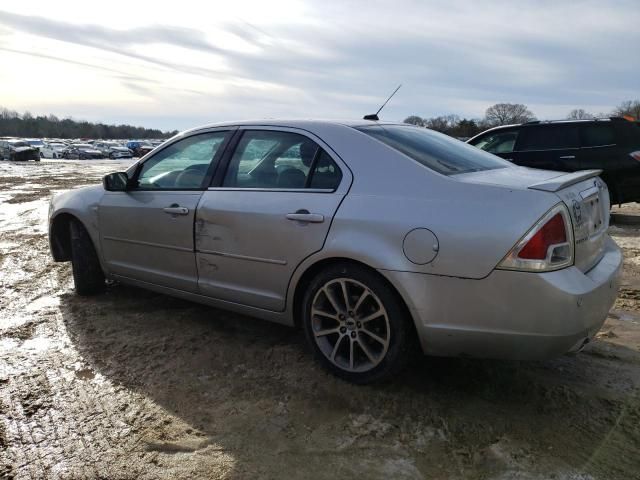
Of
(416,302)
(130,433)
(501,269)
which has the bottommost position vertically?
(130,433)

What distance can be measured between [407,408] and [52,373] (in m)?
2.17

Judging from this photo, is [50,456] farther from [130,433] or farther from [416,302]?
[416,302]

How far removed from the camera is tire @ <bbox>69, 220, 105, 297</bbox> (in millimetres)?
4672

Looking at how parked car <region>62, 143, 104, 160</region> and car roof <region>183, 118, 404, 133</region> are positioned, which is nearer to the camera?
car roof <region>183, 118, 404, 133</region>

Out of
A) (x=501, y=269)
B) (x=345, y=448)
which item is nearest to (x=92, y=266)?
(x=345, y=448)

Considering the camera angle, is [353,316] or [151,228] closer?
[353,316]

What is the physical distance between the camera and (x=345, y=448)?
2.49 m

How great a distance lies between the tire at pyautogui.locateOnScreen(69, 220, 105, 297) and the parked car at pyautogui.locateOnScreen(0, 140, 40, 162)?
3701cm

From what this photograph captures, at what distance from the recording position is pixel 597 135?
823 centimetres

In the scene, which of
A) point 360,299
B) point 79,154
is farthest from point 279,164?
point 79,154

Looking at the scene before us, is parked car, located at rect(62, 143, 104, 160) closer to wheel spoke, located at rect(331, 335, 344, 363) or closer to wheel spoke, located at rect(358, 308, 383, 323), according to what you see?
wheel spoke, located at rect(331, 335, 344, 363)

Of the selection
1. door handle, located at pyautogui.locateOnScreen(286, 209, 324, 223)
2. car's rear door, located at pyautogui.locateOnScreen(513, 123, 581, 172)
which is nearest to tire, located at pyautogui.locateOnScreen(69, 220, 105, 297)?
door handle, located at pyautogui.locateOnScreen(286, 209, 324, 223)

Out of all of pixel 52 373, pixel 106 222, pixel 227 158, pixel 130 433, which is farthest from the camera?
pixel 106 222

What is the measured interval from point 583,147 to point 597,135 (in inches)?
10.6
